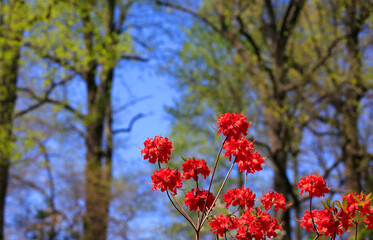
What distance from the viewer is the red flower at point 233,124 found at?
108 inches

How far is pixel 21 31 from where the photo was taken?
12.4 metres

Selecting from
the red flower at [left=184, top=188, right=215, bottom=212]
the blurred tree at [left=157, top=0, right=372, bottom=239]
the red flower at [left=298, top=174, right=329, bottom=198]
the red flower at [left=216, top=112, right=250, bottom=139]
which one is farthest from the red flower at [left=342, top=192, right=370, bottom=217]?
the blurred tree at [left=157, top=0, right=372, bottom=239]

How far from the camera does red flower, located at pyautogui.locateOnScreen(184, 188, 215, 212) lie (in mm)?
2812

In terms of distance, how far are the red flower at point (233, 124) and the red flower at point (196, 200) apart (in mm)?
468

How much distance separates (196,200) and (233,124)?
60 cm

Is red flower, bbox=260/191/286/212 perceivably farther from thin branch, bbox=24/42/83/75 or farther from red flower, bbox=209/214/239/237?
thin branch, bbox=24/42/83/75

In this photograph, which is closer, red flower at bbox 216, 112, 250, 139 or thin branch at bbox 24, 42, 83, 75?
red flower at bbox 216, 112, 250, 139

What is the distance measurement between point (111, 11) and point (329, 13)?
7251 mm

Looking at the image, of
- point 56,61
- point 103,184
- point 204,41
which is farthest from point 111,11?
point 103,184

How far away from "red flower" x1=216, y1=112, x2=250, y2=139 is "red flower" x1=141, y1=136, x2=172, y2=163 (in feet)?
1.29

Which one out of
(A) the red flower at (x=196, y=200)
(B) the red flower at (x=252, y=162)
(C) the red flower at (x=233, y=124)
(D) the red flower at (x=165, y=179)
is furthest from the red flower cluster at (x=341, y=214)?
(D) the red flower at (x=165, y=179)

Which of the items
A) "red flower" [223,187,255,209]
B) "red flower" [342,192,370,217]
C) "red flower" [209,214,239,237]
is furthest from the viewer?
"red flower" [223,187,255,209]

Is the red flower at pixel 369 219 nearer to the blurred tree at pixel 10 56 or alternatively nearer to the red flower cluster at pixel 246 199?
the red flower cluster at pixel 246 199

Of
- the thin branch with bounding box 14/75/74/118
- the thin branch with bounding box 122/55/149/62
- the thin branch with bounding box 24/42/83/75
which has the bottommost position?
the thin branch with bounding box 14/75/74/118
